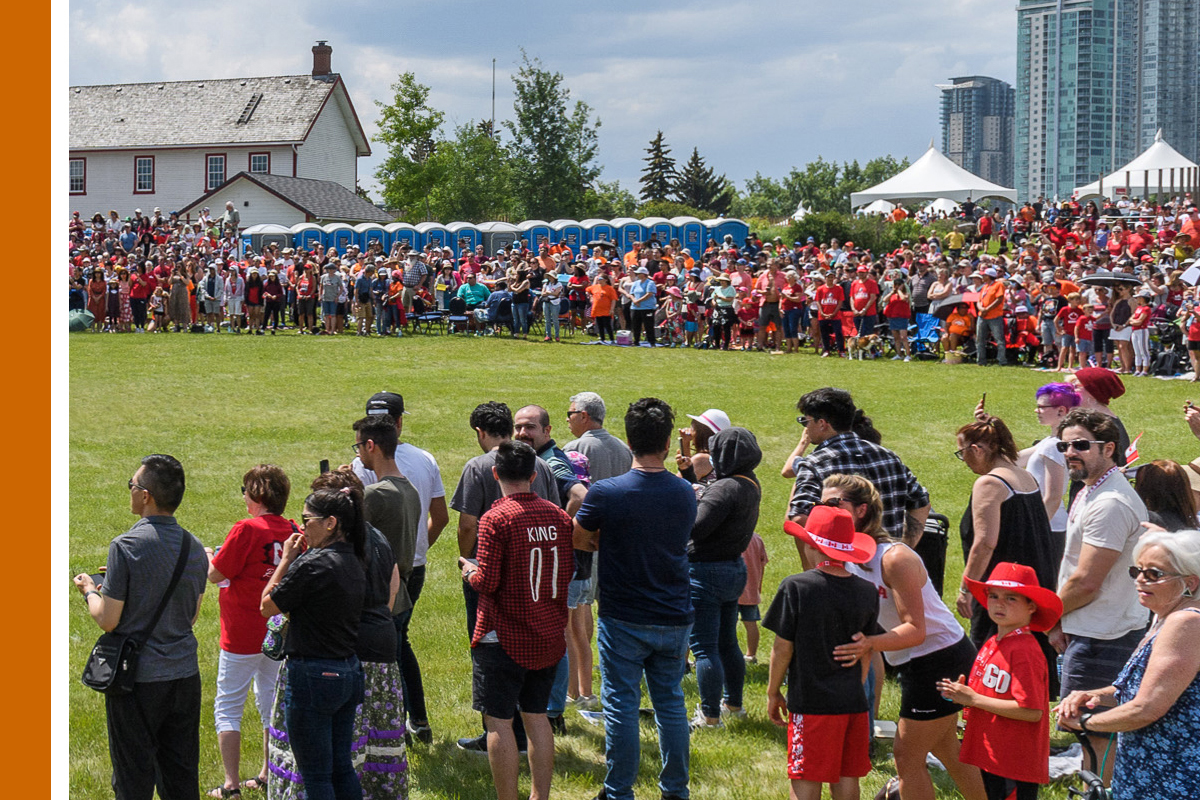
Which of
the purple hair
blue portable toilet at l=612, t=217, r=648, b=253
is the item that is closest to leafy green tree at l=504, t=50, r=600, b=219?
blue portable toilet at l=612, t=217, r=648, b=253

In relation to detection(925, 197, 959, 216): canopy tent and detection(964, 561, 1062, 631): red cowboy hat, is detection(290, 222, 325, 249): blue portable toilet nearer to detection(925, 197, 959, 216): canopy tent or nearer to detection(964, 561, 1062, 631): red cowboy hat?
detection(925, 197, 959, 216): canopy tent

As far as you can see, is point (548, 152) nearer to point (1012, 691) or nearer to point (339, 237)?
point (339, 237)

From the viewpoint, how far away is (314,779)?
495cm

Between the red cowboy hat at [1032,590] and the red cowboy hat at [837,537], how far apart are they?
520 mm

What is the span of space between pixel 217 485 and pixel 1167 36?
713 feet

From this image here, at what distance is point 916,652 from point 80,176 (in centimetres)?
6447

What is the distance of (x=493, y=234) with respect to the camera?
41.2 meters

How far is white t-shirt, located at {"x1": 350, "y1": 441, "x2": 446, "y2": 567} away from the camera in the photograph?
6711 millimetres

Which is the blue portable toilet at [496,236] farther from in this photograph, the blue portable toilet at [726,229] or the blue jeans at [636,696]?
the blue jeans at [636,696]

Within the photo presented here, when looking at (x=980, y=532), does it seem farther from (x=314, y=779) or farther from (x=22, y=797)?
(x=22, y=797)

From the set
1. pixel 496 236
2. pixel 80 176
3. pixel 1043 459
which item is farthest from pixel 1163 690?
pixel 80 176

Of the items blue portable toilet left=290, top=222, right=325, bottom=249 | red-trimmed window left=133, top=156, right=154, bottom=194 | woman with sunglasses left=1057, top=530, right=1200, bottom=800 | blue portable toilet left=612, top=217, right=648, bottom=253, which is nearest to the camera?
woman with sunglasses left=1057, top=530, right=1200, bottom=800

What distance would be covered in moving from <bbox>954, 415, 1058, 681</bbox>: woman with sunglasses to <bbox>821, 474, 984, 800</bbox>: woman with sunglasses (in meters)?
0.79

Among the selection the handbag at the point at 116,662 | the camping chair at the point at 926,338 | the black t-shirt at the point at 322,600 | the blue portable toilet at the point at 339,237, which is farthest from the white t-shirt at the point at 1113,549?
the blue portable toilet at the point at 339,237
